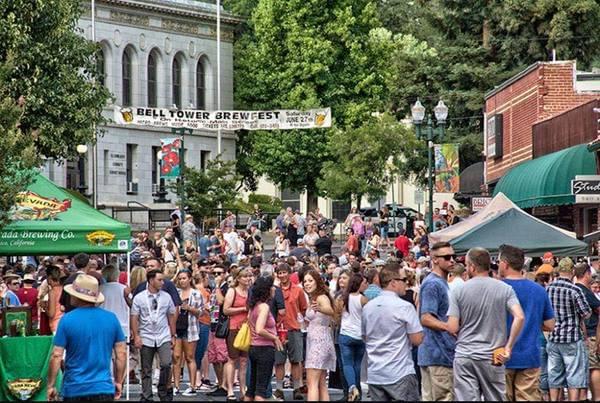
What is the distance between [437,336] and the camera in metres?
15.8

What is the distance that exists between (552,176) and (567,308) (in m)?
20.7

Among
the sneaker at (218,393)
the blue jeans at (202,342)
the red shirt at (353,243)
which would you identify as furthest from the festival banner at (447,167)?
the sneaker at (218,393)

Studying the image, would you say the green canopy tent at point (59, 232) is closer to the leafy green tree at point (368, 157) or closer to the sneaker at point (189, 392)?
the sneaker at point (189, 392)

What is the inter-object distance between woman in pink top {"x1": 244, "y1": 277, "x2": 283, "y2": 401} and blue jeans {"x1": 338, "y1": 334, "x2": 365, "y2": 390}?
1350 millimetres

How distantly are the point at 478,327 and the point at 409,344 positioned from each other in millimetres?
753

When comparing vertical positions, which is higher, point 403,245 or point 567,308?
point 567,308

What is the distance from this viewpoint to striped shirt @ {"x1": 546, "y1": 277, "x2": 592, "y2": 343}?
1858 centimetres

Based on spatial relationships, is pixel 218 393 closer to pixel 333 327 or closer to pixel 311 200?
pixel 333 327

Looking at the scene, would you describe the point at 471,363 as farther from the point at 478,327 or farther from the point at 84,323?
the point at 84,323

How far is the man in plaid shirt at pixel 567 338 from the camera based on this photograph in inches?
732

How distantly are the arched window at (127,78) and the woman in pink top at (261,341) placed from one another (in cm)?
5479

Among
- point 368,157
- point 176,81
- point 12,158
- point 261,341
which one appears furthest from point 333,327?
point 176,81

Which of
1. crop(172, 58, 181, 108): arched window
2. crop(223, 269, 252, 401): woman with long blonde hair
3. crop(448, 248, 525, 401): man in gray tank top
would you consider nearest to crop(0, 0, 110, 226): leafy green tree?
crop(223, 269, 252, 401): woman with long blonde hair

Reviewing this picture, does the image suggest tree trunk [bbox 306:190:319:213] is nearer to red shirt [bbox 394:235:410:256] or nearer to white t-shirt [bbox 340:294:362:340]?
red shirt [bbox 394:235:410:256]
